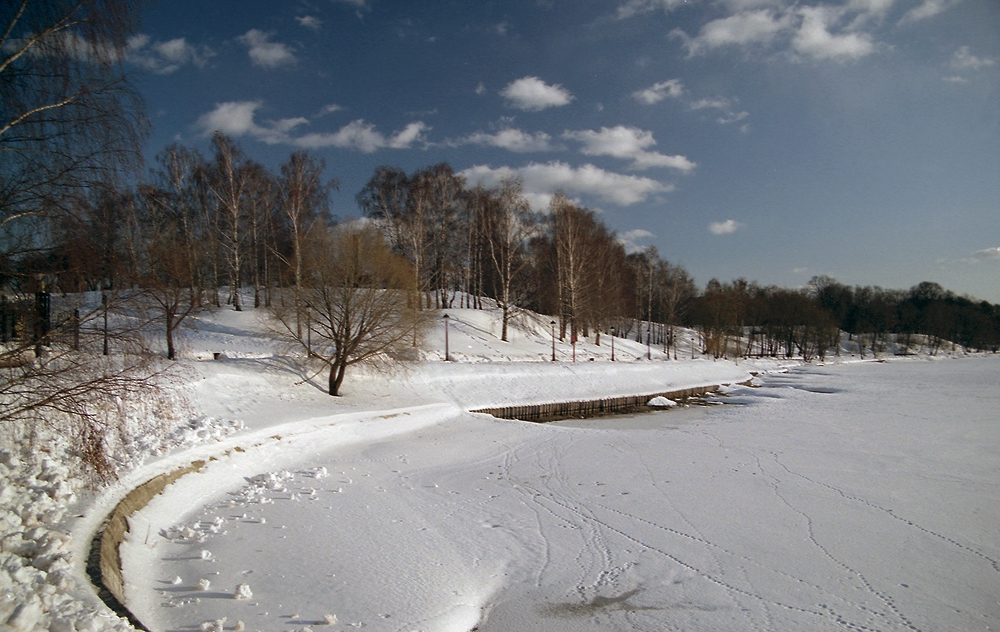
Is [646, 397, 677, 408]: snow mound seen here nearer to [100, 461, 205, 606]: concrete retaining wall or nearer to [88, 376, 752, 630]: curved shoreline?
[88, 376, 752, 630]: curved shoreline

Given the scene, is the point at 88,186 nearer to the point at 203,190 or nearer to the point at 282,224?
the point at 282,224

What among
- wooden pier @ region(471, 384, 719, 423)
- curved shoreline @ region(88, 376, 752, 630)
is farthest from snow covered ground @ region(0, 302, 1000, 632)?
wooden pier @ region(471, 384, 719, 423)

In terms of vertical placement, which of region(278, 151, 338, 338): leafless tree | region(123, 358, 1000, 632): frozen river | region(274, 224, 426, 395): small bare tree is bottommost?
region(123, 358, 1000, 632): frozen river

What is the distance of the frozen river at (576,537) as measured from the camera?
5961mm

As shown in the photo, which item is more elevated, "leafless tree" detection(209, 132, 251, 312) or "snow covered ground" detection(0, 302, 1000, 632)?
"leafless tree" detection(209, 132, 251, 312)

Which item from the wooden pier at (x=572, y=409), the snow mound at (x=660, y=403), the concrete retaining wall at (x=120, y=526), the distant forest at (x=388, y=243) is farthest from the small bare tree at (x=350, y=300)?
the snow mound at (x=660, y=403)

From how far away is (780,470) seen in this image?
12164 mm

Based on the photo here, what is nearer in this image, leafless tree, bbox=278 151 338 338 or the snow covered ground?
the snow covered ground

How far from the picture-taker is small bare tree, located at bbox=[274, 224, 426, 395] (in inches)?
779

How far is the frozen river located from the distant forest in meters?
3.63

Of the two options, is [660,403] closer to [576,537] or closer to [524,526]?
[524,526]

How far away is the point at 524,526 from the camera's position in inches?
345

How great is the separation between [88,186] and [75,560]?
148 inches

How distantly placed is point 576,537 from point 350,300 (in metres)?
13.8
